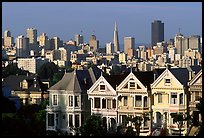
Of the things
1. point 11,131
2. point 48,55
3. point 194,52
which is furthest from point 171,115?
point 48,55

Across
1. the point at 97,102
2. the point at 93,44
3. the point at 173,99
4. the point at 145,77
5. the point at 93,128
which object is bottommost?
the point at 93,128

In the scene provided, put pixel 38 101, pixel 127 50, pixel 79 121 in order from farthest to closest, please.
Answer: pixel 127 50, pixel 38 101, pixel 79 121

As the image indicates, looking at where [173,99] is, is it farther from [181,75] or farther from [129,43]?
[129,43]

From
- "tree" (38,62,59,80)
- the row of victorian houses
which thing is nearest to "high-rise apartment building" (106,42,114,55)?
"tree" (38,62,59,80)

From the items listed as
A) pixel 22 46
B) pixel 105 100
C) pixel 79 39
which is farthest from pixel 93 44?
pixel 105 100

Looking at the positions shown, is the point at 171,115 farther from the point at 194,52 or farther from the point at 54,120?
the point at 194,52

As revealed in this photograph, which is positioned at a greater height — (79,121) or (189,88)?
(189,88)

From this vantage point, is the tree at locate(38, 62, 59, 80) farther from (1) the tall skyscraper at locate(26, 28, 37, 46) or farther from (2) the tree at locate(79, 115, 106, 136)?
(1) the tall skyscraper at locate(26, 28, 37, 46)
